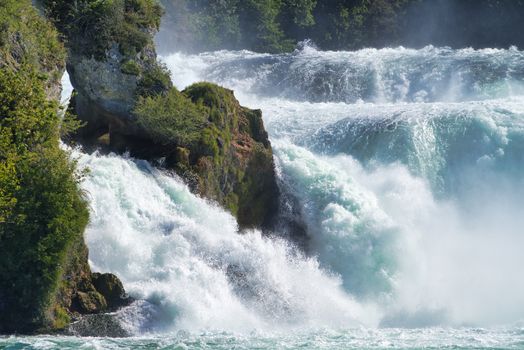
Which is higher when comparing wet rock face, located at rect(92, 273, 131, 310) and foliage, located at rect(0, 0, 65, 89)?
foliage, located at rect(0, 0, 65, 89)

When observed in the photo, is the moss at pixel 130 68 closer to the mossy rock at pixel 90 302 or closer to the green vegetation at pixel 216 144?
the green vegetation at pixel 216 144

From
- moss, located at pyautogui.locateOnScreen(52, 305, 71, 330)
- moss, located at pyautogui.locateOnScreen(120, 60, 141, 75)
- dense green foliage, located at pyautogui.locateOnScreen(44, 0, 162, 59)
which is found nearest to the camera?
moss, located at pyautogui.locateOnScreen(52, 305, 71, 330)

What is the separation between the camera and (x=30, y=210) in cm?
1766

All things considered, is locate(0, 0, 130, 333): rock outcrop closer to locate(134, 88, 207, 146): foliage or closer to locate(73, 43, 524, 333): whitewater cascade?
locate(73, 43, 524, 333): whitewater cascade

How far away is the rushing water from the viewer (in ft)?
64.0

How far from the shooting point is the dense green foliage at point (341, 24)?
59.1 metres

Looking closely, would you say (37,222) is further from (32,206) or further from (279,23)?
(279,23)

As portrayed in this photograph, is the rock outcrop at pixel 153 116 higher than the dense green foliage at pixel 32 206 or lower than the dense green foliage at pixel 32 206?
higher

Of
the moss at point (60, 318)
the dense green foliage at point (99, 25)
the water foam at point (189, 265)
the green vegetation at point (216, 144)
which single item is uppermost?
the dense green foliage at point (99, 25)

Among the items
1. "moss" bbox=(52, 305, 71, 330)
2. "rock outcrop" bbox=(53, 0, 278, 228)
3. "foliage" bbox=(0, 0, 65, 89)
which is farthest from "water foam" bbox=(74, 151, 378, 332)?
"foliage" bbox=(0, 0, 65, 89)

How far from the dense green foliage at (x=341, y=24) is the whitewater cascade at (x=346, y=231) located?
23368mm

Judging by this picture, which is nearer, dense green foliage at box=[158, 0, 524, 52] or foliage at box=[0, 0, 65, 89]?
foliage at box=[0, 0, 65, 89]

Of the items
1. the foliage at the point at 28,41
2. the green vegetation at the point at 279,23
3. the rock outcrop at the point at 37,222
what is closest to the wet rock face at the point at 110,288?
the rock outcrop at the point at 37,222

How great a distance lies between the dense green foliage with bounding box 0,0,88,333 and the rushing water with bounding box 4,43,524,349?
823 mm
